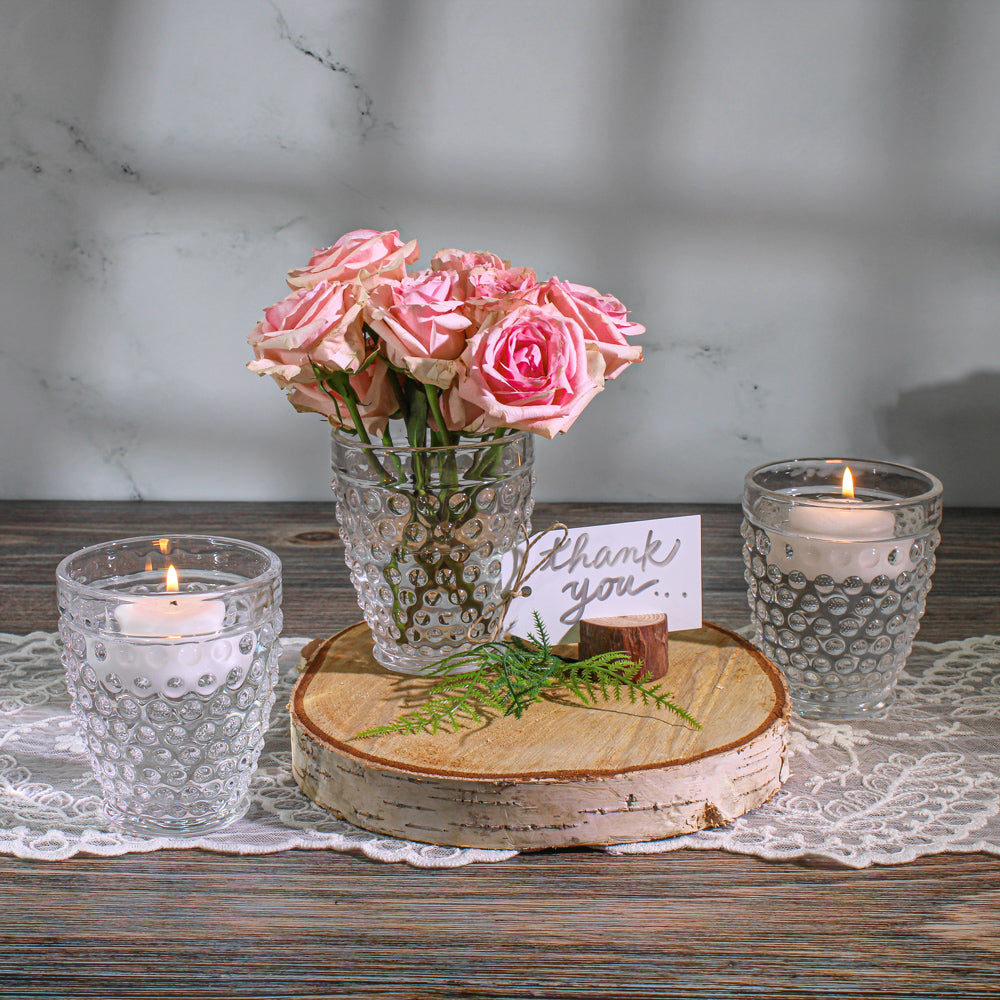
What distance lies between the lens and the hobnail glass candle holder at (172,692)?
2.64 ft

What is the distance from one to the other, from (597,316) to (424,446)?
0.18 meters

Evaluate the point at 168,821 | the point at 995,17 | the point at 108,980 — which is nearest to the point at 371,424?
the point at 168,821

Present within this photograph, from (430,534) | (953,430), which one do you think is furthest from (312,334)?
(953,430)

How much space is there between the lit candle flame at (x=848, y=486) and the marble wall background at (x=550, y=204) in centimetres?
78

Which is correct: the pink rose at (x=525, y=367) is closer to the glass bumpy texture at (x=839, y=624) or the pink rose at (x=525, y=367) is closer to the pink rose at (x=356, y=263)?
the pink rose at (x=356, y=263)

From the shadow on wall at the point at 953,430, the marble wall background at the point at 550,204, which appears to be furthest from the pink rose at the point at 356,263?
the shadow on wall at the point at 953,430

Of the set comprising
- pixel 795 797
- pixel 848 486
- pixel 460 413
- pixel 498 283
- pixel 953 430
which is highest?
pixel 498 283

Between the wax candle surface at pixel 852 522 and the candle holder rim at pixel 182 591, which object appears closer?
the candle holder rim at pixel 182 591

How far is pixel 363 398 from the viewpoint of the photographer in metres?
0.93

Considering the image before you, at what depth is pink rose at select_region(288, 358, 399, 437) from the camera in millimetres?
918

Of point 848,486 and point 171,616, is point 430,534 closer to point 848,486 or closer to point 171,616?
point 171,616

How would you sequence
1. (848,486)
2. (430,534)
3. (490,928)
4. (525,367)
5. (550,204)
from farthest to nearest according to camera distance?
(550,204), (848,486), (430,534), (525,367), (490,928)

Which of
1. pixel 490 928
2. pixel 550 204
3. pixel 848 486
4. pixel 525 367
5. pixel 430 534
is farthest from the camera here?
pixel 550 204

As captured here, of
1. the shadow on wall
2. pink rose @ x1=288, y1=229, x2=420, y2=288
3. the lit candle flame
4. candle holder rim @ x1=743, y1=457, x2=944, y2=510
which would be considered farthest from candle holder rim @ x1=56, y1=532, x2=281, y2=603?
the shadow on wall
